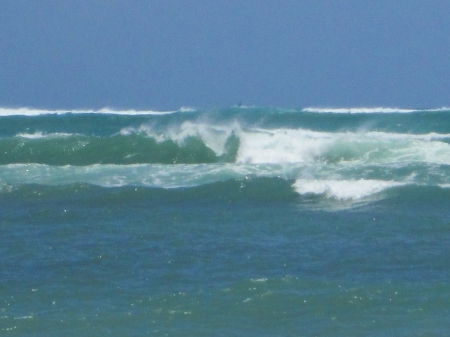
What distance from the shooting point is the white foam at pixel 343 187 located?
470 inches

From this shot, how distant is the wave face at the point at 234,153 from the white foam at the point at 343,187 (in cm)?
2

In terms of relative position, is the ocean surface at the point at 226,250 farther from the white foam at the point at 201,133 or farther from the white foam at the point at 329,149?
the white foam at the point at 201,133

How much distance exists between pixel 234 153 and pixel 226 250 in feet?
37.5

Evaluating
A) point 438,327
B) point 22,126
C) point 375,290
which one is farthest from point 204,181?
point 22,126

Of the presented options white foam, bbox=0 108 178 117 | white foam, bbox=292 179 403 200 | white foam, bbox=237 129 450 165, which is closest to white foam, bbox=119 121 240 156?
white foam, bbox=237 129 450 165

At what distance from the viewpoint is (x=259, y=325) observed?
6.27 metres

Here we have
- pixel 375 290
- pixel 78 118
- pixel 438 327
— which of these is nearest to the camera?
pixel 438 327

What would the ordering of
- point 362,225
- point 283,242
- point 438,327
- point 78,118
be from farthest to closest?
1. point 78,118
2. point 362,225
3. point 283,242
4. point 438,327

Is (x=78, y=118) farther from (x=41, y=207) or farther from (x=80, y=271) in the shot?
(x=80, y=271)

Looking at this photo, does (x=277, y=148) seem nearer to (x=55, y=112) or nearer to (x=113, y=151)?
(x=113, y=151)

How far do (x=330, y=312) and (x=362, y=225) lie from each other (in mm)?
3323

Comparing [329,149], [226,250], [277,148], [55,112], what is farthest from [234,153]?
[55,112]

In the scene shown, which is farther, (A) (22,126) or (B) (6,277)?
(A) (22,126)

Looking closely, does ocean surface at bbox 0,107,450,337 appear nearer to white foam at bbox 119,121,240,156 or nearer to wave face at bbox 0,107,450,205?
A: wave face at bbox 0,107,450,205
